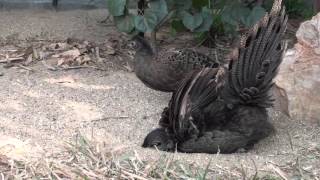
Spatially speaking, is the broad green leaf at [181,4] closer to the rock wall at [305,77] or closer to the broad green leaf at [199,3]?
the broad green leaf at [199,3]

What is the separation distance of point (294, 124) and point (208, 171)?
0.96 meters

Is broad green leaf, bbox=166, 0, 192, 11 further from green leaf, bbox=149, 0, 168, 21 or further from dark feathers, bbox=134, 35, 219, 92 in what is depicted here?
dark feathers, bbox=134, 35, 219, 92

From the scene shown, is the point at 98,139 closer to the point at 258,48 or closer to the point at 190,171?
the point at 190,171

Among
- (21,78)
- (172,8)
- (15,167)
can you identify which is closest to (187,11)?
(172,8)

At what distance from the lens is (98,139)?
12.2 ft

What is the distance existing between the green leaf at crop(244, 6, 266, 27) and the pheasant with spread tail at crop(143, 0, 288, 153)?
1053 mm

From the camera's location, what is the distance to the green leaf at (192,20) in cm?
474

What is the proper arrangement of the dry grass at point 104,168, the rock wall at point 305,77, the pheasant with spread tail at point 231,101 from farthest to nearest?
the rock wall at point 305,77 → the pheasant with spread tail at point 231,101 → the dry grass at point 104,168

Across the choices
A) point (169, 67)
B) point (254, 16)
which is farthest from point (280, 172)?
point (254, 16)

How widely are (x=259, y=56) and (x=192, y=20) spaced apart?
1.22m

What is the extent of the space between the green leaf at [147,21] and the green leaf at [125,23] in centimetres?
5

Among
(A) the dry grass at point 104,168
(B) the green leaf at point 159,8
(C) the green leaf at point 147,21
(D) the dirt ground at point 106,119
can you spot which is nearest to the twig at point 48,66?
(D) the dirt ground at point 106,119

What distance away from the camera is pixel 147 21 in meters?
4.69

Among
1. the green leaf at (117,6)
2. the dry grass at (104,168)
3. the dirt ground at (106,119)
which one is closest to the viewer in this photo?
the dry grass at (104,168)
